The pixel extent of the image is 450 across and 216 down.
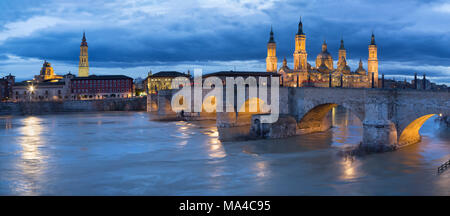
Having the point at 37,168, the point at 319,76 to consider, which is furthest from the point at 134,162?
the point at 319,76

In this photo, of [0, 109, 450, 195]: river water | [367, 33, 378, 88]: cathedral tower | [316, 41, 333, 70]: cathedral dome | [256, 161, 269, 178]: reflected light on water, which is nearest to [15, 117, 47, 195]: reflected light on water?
[0, 109, 450, 195]: river water

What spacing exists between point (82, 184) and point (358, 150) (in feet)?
58.7

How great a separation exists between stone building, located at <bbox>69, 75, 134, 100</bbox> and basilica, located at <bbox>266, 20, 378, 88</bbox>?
140 feet

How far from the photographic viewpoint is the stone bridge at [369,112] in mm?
25234

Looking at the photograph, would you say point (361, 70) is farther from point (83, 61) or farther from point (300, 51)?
point (83, 61)

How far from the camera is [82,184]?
63.6 ft

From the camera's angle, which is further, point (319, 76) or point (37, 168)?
point (319, 76)

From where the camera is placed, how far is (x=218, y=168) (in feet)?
75.4

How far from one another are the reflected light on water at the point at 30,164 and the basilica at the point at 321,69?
7214 centimetres

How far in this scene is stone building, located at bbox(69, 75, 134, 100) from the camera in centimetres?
10856

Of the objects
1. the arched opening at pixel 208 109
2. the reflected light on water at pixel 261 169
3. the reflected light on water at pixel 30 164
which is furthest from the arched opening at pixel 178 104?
the reflected light on water at pixel 261 169

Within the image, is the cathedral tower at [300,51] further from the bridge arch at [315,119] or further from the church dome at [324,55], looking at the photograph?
the bridge arch at [315,119]

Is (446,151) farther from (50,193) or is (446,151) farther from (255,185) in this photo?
(50,193)

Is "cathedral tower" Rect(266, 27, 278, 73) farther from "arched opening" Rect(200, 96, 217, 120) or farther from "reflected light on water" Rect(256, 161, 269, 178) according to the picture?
"reflected light on water" Rect(256, 161, 269, 178)
